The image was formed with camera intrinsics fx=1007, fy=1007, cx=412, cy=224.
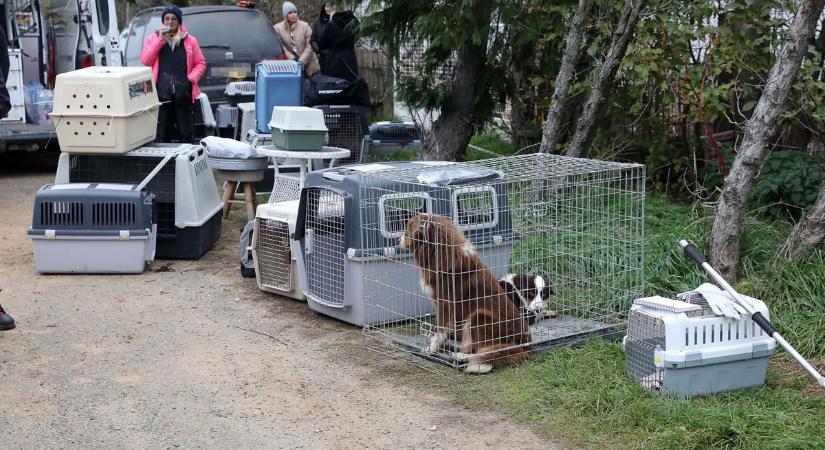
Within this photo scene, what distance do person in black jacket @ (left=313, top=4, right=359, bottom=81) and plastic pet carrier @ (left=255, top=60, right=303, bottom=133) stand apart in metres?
1.74

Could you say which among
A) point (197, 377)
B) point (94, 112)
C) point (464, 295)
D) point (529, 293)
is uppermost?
point (94, 112)

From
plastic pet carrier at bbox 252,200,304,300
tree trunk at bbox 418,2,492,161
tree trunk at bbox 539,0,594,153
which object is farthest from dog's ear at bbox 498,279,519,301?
tree trunk at bbox 418,2,492,161

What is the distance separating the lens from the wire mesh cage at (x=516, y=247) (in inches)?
221

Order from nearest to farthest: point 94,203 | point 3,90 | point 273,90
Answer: point 3,90
point 94,203
point 273,90

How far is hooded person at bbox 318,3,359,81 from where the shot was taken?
1132 centimetres

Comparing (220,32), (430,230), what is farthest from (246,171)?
(220,32)

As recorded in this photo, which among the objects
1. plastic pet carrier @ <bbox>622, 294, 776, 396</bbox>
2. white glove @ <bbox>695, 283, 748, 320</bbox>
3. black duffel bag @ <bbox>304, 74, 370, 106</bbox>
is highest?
black duffel bag @ <bbox>304, 74, 370, 106</bbox>

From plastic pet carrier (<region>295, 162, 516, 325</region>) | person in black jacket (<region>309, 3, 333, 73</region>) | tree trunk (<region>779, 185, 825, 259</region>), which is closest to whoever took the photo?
plastic pet carrier (<region>295, 162, 516, 325</region>)

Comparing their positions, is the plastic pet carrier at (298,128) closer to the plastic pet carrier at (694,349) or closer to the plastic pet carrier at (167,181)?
the plastic pet carrier at (167,181)

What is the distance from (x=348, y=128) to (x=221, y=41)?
3.01m

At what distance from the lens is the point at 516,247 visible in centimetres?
627

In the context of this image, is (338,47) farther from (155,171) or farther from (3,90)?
(3,90)

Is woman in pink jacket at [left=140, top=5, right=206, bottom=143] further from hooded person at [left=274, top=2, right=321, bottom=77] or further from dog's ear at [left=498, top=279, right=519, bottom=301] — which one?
dog's ear at [left=498, top=279, right=519, bottom=301]

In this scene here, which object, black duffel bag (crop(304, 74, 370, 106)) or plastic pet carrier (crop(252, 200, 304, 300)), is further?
black duffel bag (crop(304, 74, 370, 106))
